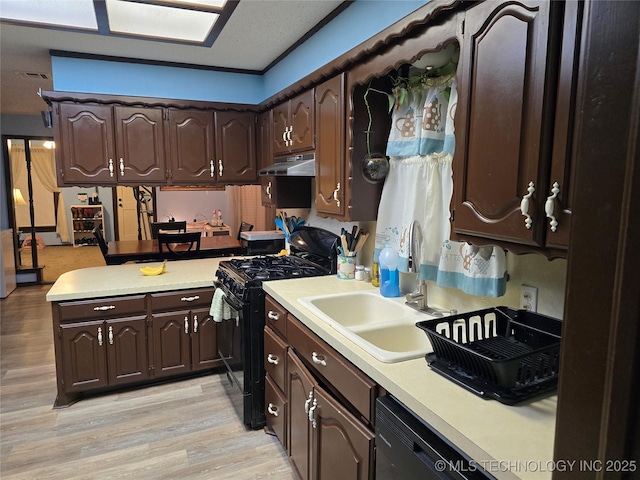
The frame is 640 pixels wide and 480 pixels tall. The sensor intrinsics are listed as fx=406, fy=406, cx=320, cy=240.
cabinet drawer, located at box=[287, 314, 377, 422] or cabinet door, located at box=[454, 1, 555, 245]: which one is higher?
cabinet door, located at box=[454, 1, 555, 245]

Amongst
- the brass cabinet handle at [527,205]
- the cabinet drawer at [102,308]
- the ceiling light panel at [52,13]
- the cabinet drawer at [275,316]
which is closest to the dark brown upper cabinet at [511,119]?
the brass cabinet handle at [527,205]

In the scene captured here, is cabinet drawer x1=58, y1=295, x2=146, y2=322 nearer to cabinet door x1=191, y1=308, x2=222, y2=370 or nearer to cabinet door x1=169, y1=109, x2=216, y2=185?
cabinet door x1=191, y1=308, x2=222, y2=370

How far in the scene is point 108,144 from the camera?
320 centimetres

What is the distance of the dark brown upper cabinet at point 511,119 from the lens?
3.25 ft

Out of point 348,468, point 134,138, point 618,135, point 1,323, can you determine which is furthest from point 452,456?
point 1,323

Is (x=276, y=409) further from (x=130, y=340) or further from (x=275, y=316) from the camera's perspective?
(x=130, y=340)

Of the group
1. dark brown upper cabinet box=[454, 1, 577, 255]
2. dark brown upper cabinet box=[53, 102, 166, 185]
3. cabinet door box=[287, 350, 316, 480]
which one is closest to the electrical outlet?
dark brown upper cabinet box=[454, 1, 577, 255]

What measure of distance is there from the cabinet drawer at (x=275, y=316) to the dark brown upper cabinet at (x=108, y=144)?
5.50 ft

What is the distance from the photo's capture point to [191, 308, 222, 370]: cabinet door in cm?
306

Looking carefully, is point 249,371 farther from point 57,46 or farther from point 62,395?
point 57,46

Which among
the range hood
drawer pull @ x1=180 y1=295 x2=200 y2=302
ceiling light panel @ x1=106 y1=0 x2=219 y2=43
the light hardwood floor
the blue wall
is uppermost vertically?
ceiling light panel @ x1=106 y1=0 x2=219 y2=43

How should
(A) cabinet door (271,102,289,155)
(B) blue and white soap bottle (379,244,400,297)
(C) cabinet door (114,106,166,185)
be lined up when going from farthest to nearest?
(C) cabinet door (114,106,166,185) < (A) cabinet door (271,102,289,155) < (B) blue and white soap bottle (379,244,400,297)

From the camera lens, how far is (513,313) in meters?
1.45

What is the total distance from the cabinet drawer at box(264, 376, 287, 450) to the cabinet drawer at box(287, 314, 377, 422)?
1.37ft
